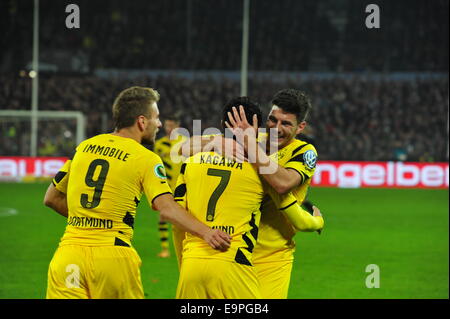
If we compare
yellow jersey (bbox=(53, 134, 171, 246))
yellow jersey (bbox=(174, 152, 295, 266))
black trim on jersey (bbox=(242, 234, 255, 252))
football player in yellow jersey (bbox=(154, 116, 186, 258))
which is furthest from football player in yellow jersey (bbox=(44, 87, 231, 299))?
football player in yellow jersey (bbox=(154, 116, 186, 258))

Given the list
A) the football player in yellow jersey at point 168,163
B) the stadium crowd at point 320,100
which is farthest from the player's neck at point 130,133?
the stadium crowd at point 320,100

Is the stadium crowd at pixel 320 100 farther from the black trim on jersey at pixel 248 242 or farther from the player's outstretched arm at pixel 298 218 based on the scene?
the black trim on jersey at pixel 248 242

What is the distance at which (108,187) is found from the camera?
4355mm

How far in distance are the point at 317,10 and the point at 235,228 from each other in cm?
3846

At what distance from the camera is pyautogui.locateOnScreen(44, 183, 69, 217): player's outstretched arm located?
4.75 m

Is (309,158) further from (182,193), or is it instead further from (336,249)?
(336,249)

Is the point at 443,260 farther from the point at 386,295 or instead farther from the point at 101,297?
the point at 101,297

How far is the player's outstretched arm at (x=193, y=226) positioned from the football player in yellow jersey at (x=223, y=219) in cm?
9

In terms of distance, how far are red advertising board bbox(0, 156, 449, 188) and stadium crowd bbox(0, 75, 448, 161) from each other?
574 cm

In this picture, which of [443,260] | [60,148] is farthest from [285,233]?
[60,148]

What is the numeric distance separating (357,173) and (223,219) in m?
21.4

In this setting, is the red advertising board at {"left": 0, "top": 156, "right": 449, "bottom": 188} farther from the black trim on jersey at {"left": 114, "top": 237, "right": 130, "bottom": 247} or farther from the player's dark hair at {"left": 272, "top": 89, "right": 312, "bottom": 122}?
the black trim on jersey at {"left": 114, "top": 237, "right": 130, "bottom": 247}

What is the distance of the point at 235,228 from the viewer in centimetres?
423
